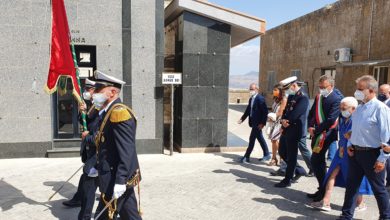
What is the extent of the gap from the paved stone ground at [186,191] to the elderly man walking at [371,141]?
78 centimetres

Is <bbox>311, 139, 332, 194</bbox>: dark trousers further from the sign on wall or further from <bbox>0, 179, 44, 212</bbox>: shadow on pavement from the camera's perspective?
<bbox>0, 179, 44, 212</bbox>: shadow on pavement

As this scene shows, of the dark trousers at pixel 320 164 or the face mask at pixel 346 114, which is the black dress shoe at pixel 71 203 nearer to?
the dark trousers at pixel 320 164

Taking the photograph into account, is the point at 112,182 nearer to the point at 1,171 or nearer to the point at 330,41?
the point at 1,171

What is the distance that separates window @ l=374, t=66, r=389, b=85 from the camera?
1336cm

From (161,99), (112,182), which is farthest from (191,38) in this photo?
(112,182)

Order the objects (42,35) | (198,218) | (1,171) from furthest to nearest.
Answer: (42,35) → (1,171) → (198,218)

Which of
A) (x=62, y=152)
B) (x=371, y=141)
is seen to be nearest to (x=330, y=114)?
(x=371, y=141)

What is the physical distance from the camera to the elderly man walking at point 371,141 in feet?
13.3

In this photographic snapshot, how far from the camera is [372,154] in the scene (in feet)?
13.7

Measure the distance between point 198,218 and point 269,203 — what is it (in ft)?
4.23

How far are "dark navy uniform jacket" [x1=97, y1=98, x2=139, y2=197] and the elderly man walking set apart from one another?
2.85 meters

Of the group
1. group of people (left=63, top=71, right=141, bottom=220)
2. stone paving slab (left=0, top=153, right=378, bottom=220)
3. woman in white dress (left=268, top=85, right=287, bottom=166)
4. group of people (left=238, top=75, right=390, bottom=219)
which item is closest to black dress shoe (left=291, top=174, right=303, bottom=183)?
group of people (left=238, top=75, right=390, bottom=219)

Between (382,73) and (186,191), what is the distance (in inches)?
454

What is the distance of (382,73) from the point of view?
13680 mm
